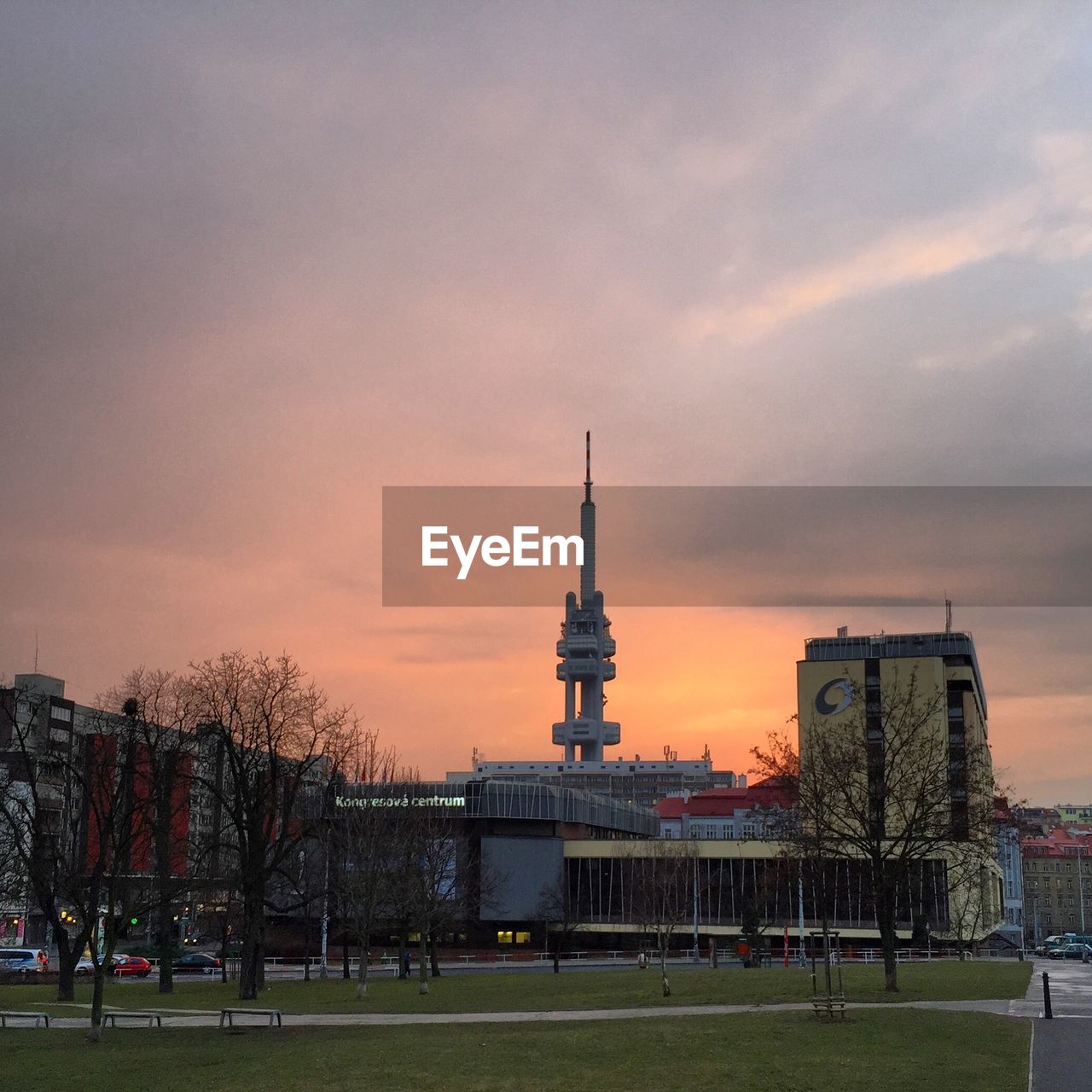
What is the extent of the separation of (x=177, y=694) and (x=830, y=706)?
337 ft

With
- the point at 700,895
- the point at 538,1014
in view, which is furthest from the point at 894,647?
the point at 538,1014

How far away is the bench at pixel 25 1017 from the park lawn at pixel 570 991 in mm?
3520

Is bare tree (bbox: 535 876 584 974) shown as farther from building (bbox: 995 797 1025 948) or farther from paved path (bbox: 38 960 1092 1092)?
paved path (bbox: 38 960 1092 1092)

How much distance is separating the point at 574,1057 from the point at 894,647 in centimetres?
13201

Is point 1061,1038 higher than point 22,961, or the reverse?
point 1061,1038

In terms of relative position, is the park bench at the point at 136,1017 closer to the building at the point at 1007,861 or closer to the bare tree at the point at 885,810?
the bare tree at the point at 885,810

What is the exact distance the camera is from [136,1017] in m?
40.4

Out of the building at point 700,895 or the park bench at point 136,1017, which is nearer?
the park bench at point 136,1017

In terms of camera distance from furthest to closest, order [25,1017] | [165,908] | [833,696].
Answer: [833,696] → [165,908] → [25,1017]

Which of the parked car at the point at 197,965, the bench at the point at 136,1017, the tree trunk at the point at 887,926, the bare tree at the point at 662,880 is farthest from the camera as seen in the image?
the bare tree at the point at 662,880

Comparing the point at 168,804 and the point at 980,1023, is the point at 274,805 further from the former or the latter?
the point at 980,1023

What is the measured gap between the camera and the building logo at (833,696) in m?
149

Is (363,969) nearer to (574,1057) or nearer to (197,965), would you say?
(574,1057)

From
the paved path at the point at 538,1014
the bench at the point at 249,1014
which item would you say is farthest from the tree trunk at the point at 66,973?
the bench at the point at 249,1014
